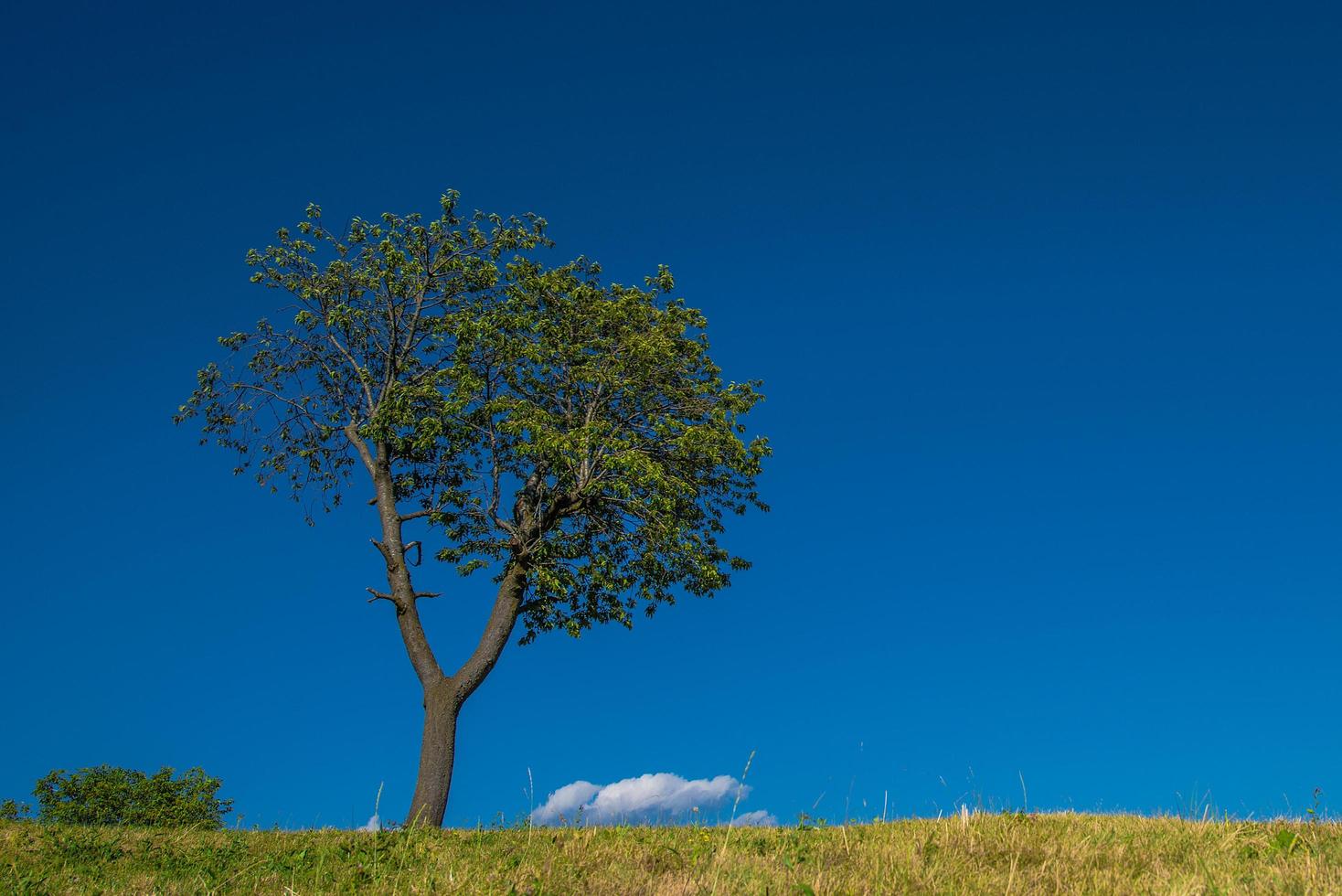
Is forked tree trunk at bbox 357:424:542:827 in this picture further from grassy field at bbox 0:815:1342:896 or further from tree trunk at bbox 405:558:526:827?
grassy field at bbox 0:815:1342:896

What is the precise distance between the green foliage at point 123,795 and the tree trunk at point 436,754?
96.9 feet

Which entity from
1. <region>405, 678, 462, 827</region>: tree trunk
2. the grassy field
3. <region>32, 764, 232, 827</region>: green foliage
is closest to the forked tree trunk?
<region>405, 678, 462, 827</region>: tree trunk

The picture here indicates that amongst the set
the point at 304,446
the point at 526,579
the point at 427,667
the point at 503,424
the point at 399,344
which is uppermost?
the point at 399,344

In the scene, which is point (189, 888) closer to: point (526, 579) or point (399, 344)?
→ point (526, 579)

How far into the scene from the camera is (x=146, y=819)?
44062mm

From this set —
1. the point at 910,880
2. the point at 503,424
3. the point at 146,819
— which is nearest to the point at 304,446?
the point at 503,424

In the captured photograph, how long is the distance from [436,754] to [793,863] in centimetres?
1412

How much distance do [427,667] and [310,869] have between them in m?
12.2

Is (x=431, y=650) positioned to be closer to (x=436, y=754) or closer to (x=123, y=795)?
(x=436, y=754)

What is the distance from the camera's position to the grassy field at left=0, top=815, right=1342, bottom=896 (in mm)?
8617

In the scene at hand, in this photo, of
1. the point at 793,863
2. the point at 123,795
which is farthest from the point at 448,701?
the point at 123,795

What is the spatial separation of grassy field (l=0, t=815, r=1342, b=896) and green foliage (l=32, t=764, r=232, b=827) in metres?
36.2

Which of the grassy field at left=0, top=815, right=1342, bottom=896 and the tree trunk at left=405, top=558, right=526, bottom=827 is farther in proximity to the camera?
the tree trunk at left=405, top=558, right=526, bottom=827

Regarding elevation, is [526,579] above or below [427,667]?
above
